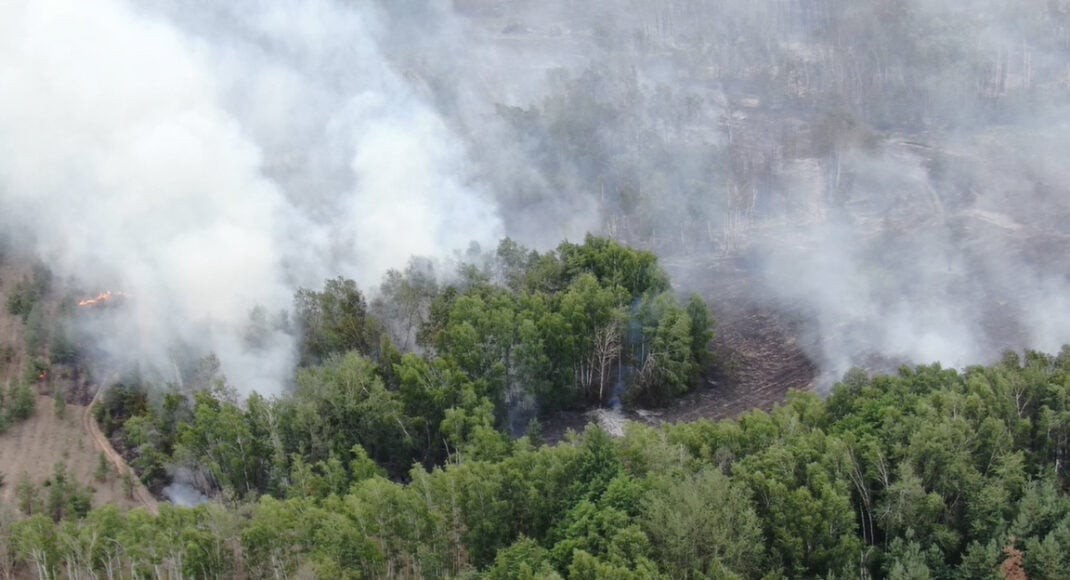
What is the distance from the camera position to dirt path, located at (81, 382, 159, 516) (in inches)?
2032

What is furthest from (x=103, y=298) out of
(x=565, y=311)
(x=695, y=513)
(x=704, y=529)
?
(x=704, y=529)

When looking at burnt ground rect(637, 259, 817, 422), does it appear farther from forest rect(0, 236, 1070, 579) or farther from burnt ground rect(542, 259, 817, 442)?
forest rect(0, 236, 1070, 579)

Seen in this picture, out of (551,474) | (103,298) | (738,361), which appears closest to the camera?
(551,474)

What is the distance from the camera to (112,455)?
54.9m

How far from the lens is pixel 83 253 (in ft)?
225

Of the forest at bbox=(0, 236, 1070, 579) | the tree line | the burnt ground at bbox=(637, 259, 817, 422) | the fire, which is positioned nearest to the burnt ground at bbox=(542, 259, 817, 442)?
the burnt ground at bbox=(637, 259, 817, 422)

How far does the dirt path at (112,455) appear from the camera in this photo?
2032 inches

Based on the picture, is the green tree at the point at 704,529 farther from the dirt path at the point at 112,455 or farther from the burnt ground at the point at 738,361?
the dirt path at the point at 112,455

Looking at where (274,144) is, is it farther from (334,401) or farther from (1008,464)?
(1008,464)

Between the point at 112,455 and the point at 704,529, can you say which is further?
the point at 112,455

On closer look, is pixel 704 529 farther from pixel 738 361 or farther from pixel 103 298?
pixel 103 298

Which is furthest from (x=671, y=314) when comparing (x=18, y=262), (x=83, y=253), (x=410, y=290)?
(x=18, y=262)

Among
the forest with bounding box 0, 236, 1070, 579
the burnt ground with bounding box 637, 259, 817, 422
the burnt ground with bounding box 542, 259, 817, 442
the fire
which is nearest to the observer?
the forest with bounding box 0, 236, 1070, 579

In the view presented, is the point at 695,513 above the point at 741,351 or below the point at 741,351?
below
